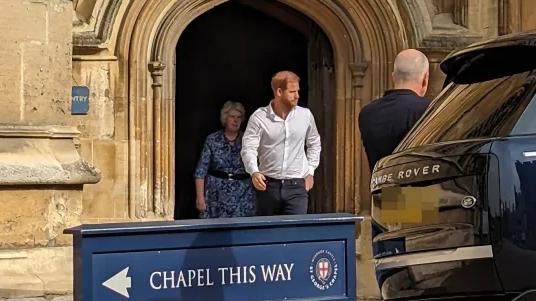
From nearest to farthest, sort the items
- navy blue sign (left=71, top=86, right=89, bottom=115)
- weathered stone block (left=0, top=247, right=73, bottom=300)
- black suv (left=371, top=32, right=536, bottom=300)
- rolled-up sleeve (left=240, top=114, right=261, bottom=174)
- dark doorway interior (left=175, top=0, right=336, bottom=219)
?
1. black suv (left=371, top=32, right=536, bottom=300)
2. weathered stone block (left=0, top=247, right=73, bottom=300)
3. rolled-up sleeve (left=240, top=114, right=261, bottom=174)
4. navy blue sign (left=71, top=86, right=89, bottom=115)
5. dark doorway interior (left=175, top=0, right=336, bottom=219)

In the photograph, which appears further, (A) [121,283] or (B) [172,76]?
(B) [172,76]

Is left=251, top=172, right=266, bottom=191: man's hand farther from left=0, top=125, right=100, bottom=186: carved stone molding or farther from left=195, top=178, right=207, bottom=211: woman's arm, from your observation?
left=195, top=178, right=207, bottom=211: woman's arm

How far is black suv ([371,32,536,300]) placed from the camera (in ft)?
13.1

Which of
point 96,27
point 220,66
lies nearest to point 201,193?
point 96,27

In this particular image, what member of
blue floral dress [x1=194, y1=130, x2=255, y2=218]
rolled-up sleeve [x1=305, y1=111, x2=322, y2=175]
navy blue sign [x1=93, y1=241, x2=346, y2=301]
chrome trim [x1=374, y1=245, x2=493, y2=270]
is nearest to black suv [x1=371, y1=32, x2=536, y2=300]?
chrome trim [x1=374, y1=245, x2=493, y2=270]

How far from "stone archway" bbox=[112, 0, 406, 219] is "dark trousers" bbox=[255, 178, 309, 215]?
2.08 metres

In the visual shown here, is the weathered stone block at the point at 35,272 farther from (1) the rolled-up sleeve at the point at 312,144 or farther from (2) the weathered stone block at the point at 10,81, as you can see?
(1) the rolled-up sleeve at the point at 312,144

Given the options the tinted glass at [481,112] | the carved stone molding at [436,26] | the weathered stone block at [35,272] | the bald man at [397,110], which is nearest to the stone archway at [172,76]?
the carved stone molding at [436,26]

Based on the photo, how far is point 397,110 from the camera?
5840 millimetres

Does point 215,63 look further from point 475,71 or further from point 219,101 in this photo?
point 475,71

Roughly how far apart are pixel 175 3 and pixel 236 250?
5.16 metres

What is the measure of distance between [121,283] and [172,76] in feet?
17.3

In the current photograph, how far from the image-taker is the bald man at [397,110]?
582 cm

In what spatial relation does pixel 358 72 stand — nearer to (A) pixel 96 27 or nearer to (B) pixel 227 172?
(B) pixel 227 172
